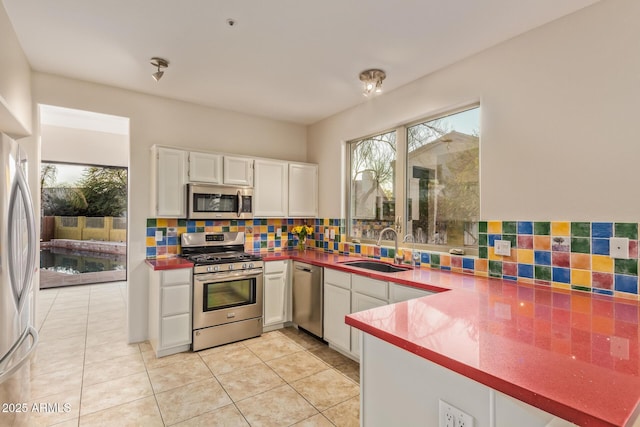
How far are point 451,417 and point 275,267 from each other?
2729 millimetres

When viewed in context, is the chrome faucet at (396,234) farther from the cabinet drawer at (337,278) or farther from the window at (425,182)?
the cabinet drawer at (337,278)

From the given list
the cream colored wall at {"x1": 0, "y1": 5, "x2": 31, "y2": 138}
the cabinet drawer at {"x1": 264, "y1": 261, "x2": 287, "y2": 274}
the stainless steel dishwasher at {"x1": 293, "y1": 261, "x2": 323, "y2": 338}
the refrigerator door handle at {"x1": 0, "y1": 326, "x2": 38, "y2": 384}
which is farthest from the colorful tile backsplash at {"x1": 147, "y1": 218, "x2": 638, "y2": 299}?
the cream colored wall at {"x1": 0, "y1": 5, "x2": 31, "y2": 138}

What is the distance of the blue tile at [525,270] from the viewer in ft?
7.27

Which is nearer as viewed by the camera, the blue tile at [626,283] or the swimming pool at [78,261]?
the blue tile at [626,283]

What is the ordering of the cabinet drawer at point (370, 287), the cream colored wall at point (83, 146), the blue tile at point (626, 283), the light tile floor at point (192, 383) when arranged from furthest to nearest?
the cream colored wall at point (83, 146)
the cabinet drawer at point (370, 287)
the light tile floor at point (192, 383)
the blue tile at point (626, 283)

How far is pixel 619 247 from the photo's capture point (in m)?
1.83

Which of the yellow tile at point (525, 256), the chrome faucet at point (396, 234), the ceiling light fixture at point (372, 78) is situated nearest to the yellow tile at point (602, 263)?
the yellow tile at point (525, 256)

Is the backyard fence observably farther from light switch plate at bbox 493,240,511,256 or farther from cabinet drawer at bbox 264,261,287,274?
light switch plate at bbox 493,240,511,256

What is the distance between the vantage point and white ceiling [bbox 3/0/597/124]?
2006 millimetres

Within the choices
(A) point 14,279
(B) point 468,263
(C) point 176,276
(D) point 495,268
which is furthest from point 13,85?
(D) point 495,268

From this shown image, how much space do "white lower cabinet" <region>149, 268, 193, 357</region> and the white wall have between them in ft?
9.00

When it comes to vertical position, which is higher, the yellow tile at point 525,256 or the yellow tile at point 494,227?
the yellow tile at point 494,227

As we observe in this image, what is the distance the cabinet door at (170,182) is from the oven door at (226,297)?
2.44 feet

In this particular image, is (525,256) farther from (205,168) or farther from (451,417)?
(205,168)
